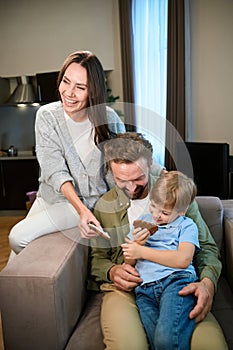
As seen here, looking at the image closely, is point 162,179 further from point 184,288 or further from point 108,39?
point 108,39

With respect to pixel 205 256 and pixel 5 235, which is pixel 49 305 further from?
pixel 5 235

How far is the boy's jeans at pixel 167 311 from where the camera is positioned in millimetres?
881

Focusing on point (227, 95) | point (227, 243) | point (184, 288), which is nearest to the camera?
point (184, 288)

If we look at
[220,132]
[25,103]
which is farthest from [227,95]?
[25,103]

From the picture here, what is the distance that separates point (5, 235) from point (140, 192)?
94.1 inches

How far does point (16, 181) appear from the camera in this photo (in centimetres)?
362

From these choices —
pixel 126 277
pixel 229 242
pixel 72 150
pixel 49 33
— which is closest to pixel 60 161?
pixel 72 150

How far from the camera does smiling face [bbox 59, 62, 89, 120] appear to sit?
1.05m

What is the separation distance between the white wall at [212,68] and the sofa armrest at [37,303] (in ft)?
8.30

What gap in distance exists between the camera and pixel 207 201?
140 centimetres

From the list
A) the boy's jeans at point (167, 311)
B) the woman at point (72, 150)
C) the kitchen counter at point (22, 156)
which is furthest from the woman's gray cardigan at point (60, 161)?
the kitchen counter at point (22, 156)

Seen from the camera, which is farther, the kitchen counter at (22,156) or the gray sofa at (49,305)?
the kitchen counter at (22,156)

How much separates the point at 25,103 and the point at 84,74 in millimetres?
2691

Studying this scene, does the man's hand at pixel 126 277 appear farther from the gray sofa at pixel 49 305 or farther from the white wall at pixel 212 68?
the white wall at pixel 212 68
